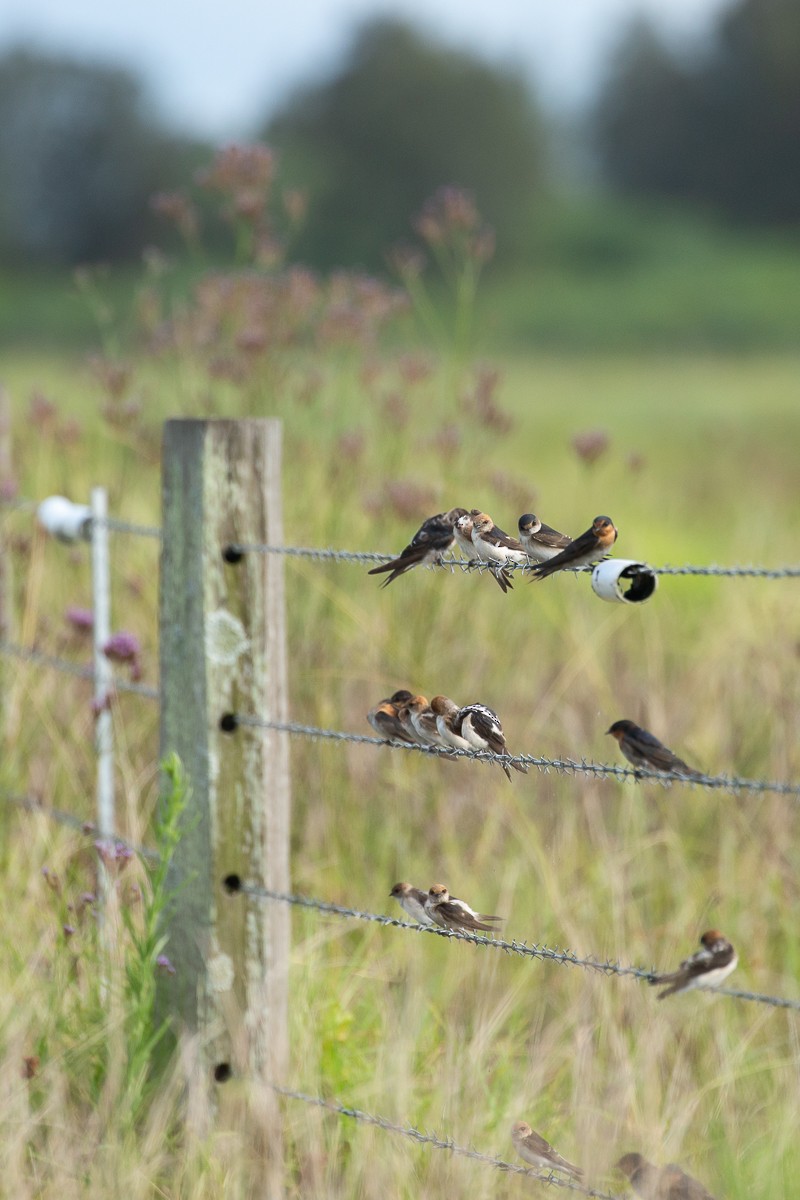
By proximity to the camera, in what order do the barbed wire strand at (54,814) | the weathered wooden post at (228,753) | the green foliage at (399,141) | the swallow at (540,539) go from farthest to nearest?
the green foliage at (399,141) → the barbed wire strand at (54,814) → the weathered wooden post at (228,753) → the swallow at (540,539)

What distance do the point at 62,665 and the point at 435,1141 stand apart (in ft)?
5.63

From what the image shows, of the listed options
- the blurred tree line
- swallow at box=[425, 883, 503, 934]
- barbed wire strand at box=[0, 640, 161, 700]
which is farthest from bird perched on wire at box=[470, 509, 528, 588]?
the blurred tree line

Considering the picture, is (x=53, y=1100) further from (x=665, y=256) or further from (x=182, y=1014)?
(x=665, y=256)

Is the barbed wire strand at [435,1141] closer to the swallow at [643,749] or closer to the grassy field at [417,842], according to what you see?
the grassy field at [417,842]

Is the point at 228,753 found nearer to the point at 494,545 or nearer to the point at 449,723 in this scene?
the point at 449,723

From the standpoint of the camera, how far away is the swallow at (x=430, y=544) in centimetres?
186

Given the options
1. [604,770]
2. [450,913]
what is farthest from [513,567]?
[450,913]

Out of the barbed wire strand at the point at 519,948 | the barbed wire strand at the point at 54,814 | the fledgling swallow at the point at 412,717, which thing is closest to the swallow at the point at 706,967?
the barbed wire strand at the point at 519,948

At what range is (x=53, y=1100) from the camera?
6.61 feet

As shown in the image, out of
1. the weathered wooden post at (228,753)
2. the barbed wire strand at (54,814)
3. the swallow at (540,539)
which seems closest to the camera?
the swallow at (540,539)

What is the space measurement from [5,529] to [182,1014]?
211 centimetres

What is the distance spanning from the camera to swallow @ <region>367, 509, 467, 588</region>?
6.09ft

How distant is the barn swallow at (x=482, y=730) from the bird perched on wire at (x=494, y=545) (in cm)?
17

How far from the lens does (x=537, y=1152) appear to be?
6.19 ft
